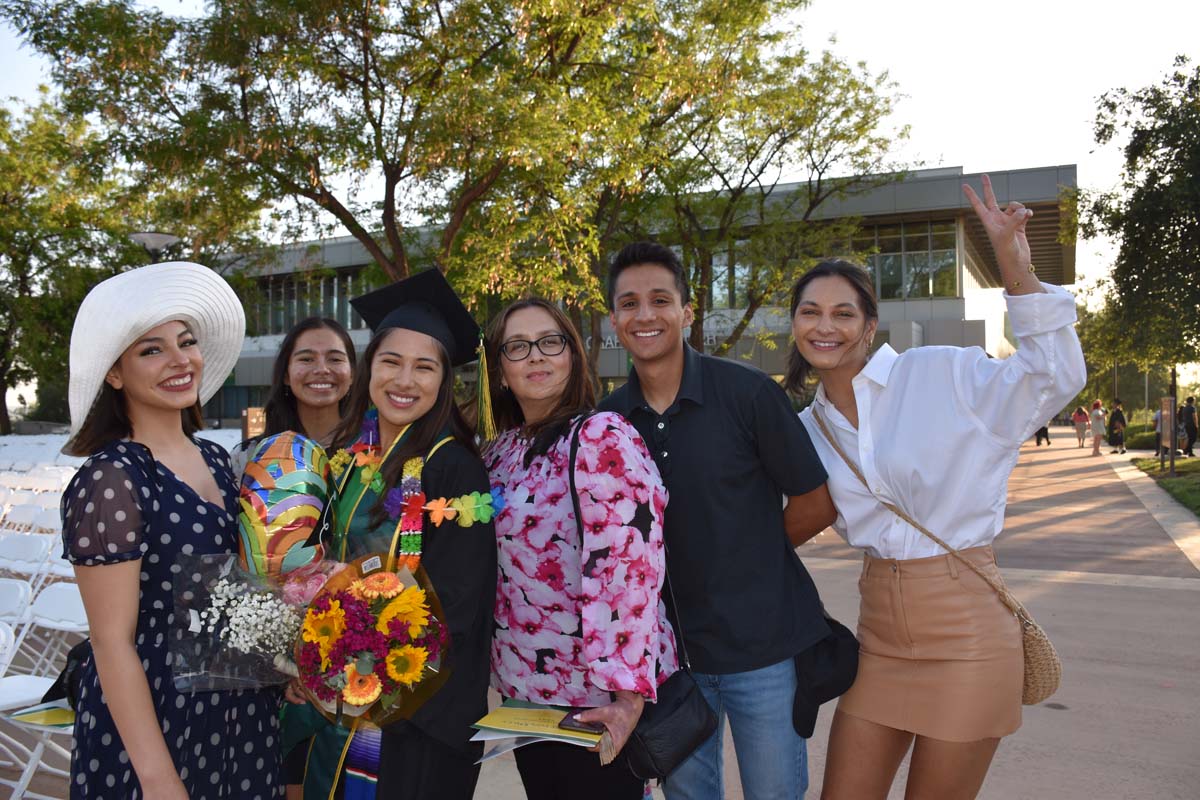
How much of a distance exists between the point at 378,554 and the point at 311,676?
0.29 m

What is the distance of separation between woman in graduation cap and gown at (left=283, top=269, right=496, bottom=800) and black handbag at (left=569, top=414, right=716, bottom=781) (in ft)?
0.96

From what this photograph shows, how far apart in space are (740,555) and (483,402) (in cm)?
85

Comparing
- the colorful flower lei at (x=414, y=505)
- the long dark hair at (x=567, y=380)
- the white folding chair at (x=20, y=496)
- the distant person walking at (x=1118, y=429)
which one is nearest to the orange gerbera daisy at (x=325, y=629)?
the colorful flower lei at (x=414, y=505)

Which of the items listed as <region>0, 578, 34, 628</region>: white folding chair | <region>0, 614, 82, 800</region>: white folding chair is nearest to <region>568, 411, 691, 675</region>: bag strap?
<region>0, 614, 82, 800</region>: white folding chair

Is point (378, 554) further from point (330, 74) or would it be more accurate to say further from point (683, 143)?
point (683, 143)

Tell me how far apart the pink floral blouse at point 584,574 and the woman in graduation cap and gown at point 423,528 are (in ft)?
0.41

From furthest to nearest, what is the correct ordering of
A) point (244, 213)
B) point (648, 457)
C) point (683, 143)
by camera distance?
point (683, 143) < point (244, 213) < point (648, 457)

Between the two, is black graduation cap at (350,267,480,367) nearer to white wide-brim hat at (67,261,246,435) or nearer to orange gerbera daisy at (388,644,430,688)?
white wide-brim hat at (67,261,246,435)

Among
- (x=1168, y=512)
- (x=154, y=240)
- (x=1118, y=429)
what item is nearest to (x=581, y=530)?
(x=154, y=240)

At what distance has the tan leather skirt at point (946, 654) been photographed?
234 centimetres

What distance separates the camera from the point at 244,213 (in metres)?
10.9

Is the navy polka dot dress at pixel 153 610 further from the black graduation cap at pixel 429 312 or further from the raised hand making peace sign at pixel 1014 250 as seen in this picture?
the raised hand making peace sign at pixel 1014 250

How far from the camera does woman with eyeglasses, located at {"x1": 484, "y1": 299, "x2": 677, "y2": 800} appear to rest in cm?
204

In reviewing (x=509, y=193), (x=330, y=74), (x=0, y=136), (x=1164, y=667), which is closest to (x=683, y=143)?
(x=509, y=193)
